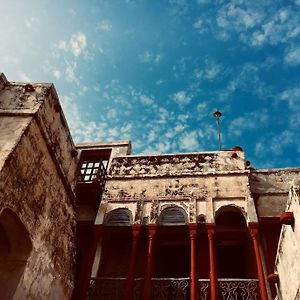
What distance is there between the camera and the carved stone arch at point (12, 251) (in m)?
7.40

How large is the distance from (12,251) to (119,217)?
4652 millimetres

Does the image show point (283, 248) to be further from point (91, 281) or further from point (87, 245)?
point (87, 245)

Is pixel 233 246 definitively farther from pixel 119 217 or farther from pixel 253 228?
pixel 119 217

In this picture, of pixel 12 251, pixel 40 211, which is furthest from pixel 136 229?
pixel 12 251

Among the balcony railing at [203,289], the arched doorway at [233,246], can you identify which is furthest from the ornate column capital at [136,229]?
the arched doorway at [233,246]

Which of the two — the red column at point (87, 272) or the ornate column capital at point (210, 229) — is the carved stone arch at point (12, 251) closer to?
the red column at point (87, 272)

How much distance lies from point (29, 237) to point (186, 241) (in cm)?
655

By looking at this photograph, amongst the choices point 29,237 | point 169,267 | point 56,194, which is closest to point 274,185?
point 169,267

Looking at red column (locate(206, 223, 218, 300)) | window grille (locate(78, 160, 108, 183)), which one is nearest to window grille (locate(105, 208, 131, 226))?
window grille (locate(78, 160, 108, 183))

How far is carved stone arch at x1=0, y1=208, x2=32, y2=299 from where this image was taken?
7402 mm

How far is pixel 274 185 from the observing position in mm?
13234

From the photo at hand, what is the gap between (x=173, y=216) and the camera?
11.9 meters

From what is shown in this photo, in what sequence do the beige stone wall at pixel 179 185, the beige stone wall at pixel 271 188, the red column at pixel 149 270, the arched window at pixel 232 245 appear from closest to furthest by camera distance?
the red column at pixel 149 270, the beige stone wall at pixel 179 185, the arched window at pixel 232 245, the beige stone wall at pixel 271 188

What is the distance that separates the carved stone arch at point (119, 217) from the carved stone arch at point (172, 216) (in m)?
1.04
